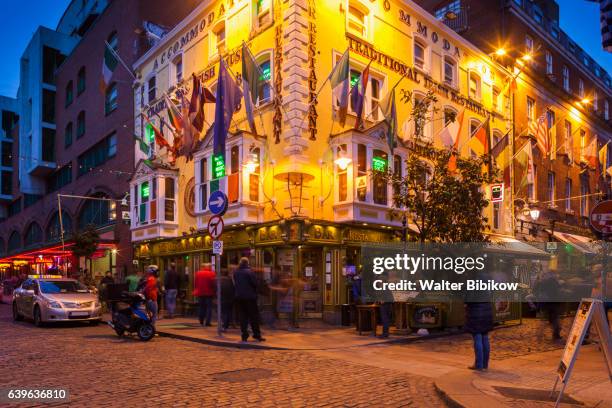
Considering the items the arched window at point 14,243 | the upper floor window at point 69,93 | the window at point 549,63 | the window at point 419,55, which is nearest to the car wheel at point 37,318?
the window at point 419,55

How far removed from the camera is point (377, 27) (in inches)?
777

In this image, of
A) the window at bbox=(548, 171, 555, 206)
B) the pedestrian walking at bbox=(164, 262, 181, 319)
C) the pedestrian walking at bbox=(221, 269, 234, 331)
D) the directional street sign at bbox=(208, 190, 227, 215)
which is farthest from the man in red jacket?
the window at bbox=(548, 171, 555, 206)

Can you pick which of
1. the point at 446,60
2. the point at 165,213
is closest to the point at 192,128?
the point at 165,213

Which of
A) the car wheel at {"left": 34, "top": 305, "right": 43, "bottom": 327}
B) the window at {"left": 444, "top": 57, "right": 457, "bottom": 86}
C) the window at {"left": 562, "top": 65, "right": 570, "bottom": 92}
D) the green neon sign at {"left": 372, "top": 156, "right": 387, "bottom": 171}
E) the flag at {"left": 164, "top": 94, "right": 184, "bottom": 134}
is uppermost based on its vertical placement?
the window at {"left": 562, "top": 65, "right": 570, "bottom": 92}

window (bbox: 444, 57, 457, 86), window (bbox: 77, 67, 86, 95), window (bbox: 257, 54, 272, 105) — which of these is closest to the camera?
window (bbox: 257, 54, 272, 105)

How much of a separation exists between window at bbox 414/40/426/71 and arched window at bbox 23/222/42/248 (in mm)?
34960

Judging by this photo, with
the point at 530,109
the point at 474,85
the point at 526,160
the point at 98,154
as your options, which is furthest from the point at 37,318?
the point at 530,109

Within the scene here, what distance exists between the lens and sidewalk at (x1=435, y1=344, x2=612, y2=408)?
6.45 metres

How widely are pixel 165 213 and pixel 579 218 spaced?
84.7 feet

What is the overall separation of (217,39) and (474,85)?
1249cm

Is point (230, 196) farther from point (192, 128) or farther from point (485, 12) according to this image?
point (485, 12)

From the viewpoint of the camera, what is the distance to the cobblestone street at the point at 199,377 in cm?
668

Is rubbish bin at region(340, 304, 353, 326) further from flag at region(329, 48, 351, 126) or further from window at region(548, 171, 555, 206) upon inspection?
window at region(548, 171, 555, 206)

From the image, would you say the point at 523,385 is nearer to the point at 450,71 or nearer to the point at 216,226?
the point at 216,226
